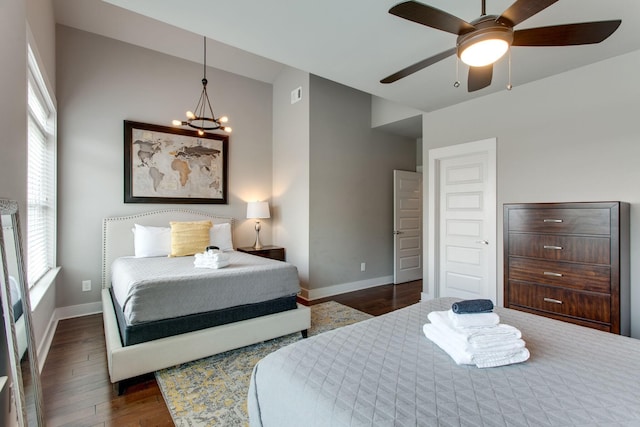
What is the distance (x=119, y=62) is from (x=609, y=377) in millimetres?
4961

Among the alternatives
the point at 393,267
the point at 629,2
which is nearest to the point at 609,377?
the point at 629,2

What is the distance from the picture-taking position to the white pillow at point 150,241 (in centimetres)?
358

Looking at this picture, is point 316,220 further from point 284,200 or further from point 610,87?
point 610,87

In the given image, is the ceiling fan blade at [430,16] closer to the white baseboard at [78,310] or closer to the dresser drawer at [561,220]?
the dresser drawer at [561,220]

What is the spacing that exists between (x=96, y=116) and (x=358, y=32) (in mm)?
3194

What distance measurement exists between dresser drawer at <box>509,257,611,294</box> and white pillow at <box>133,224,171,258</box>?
144 inches

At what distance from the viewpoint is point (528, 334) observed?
54.5 inches

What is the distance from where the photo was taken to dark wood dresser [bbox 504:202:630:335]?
2.25m

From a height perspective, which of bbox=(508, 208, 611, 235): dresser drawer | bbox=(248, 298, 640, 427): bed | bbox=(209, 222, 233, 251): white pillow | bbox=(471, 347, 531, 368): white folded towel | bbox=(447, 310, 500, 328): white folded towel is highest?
bbox=(508, 208, 611, 235): dresser drawer

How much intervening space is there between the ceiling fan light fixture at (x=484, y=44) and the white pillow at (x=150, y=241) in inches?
138

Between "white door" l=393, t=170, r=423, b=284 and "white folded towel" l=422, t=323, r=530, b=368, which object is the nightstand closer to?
"white door" l=393, t=170, r=423, b=284

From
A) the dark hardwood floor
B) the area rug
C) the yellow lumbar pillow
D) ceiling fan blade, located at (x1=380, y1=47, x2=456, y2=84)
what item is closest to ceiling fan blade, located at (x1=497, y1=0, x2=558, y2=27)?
ceiling fan blade, located at (x1=380, y1=47, x2=456, y2=84)

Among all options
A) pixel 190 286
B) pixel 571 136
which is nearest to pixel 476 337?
pixel 190 286

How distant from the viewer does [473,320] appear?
50.2 inches
